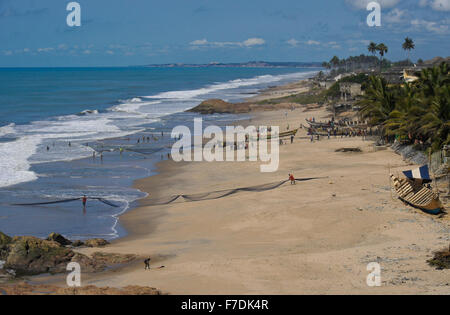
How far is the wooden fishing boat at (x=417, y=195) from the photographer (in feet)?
77.9

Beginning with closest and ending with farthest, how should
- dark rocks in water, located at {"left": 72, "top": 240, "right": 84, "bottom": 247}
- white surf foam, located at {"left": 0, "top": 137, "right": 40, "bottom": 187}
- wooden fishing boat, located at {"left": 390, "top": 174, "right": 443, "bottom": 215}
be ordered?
1. dark rocks in water, located at {"left": 72, "top": 240, "right": 84, "bottom": 247}
2. wooden fishing boat, located at {"left": 390, "top": 174, "right": 443, "bottom": 215}
3. white surf foam, located at {"left": 0, "top": 137, "right": 40, "bottom": 187}

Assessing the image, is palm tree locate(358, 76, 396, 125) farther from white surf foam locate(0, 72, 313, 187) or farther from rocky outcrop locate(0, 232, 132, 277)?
rocky outcrop locate(0, 232, 132, 277)

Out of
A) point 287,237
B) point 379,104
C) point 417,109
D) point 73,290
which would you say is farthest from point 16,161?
point 73,290

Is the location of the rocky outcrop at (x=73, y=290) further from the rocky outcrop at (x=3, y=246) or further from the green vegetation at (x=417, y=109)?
the green vegetation at (x=417, y=109)

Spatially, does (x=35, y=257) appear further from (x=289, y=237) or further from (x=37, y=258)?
(x=289, y=237)

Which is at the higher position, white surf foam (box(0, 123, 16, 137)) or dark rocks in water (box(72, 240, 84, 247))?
white surf foam (box(0, 123, 16, 137))

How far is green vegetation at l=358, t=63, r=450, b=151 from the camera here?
102 feet

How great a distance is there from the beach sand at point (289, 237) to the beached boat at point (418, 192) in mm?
400

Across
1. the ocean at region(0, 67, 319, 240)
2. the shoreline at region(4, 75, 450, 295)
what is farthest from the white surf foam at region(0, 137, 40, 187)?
the shoreline at region(4, 75, 450, 295)

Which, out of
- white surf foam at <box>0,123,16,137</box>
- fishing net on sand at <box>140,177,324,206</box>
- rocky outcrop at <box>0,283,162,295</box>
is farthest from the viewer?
white surf foam at <box>0,123,16,137</box>

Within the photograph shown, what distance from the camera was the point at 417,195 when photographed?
81.0 ft

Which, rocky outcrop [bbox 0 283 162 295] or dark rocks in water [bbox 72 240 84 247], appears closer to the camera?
rocky outcrop [bbox 0 283 162 295]
